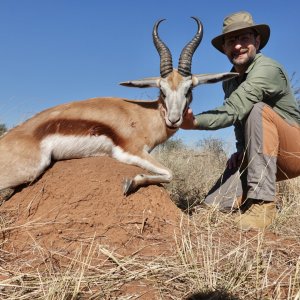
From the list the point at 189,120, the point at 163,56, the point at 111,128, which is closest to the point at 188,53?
the point at 163,56

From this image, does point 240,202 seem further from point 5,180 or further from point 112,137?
point 5,180

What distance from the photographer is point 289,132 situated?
5.14m

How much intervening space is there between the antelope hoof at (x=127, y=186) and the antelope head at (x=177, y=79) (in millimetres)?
1118

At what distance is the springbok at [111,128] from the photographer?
4.49 m

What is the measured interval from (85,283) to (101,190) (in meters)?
1.30

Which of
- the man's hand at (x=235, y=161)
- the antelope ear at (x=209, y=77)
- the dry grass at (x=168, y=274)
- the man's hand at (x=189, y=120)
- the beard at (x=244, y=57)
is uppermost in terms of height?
the beard at (x=244, y=57)

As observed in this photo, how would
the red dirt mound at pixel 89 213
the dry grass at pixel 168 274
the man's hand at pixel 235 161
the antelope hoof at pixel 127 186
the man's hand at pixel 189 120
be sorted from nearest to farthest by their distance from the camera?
the dry grass at pixel 168 274 < the red dirt mound at pixel 89 213 < the antelope hoof at pixel 127 186 < the man's hand at pixel 189 120 < the man's hand at pixel 235 161

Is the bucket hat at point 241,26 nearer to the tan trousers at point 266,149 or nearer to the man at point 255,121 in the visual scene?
the man at point 255,121

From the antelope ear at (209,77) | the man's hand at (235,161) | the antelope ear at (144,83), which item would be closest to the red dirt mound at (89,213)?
the antelope ear at (144,83)

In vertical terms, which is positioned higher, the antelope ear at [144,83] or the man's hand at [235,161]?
the antelope ear at [144,83]

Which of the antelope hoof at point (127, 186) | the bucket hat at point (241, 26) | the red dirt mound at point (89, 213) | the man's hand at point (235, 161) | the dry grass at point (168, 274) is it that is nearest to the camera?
the dry grass at point (168, 274)

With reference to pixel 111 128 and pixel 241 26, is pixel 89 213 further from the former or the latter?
pixel 241 26

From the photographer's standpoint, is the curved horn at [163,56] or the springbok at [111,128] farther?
the curved horn at [163,56]

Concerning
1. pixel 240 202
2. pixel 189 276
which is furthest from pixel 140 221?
pixel 240 202
